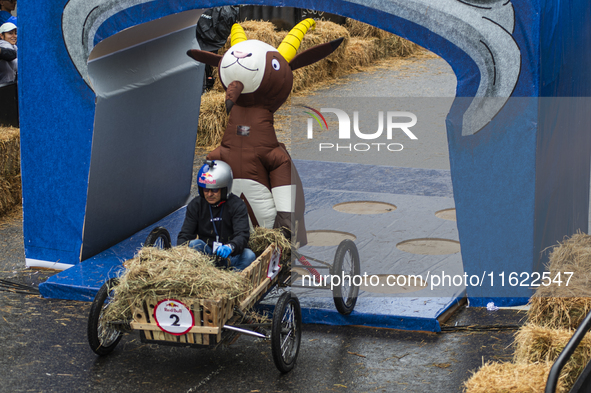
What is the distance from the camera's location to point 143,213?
25.7 ft

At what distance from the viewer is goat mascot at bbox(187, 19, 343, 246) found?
5941 mm

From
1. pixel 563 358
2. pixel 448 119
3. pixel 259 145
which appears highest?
pixel 448 119

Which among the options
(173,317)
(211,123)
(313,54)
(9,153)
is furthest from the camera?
(211,123)

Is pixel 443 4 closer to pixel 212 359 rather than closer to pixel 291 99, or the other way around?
pixel 212 359


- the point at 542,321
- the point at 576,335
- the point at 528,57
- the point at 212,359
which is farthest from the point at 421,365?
the point at 528,57

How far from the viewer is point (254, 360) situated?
5113mm

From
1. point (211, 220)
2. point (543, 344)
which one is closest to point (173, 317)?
point (211, 220)

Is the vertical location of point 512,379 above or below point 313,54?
below

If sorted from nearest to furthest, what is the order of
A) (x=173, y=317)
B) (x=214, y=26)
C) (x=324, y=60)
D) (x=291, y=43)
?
(x=173, y=317) → (x=291, y=43) → (x=214, y=26) → (x=324, y=60)

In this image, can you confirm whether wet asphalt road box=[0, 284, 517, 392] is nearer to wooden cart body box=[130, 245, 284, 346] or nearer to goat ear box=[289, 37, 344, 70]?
wooden cart body box=[130, 245, 284, 346]

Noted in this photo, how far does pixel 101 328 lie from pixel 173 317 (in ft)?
2.68

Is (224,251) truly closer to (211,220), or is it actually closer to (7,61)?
(211,220)

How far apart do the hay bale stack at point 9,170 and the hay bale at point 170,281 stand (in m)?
4.69

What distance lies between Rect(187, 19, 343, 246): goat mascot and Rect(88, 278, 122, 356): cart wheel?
1.51m
